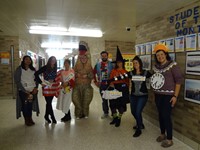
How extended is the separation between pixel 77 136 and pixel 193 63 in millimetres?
2129

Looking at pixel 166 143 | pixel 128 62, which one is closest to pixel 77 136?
pixel 166 143

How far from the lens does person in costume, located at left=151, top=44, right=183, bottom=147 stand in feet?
7.95

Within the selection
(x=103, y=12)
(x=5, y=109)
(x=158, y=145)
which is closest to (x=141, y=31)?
(x=103, y=12)

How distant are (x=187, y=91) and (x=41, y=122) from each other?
2.80m

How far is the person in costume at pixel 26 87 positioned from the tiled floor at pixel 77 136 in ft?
1.19

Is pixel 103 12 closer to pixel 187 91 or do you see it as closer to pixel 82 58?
pixel 82 58

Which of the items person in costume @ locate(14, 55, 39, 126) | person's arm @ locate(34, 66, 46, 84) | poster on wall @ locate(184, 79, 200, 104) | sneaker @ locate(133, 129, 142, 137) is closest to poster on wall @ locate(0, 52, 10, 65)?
person in costume @ locate(14, 55, 39, 126)

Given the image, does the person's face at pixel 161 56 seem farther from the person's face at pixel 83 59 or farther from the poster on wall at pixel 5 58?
the poster on wall at pixel 5 58

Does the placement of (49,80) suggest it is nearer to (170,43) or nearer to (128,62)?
(170,43)

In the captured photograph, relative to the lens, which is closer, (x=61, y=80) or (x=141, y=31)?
(x=61, y=80)

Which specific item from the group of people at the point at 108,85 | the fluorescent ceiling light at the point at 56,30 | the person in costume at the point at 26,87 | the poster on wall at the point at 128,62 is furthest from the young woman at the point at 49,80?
the poster on wall at the point at 128,62

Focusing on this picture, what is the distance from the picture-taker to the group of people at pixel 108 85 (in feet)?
8.23

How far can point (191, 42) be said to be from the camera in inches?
95.7

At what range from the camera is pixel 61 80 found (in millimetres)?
3535
